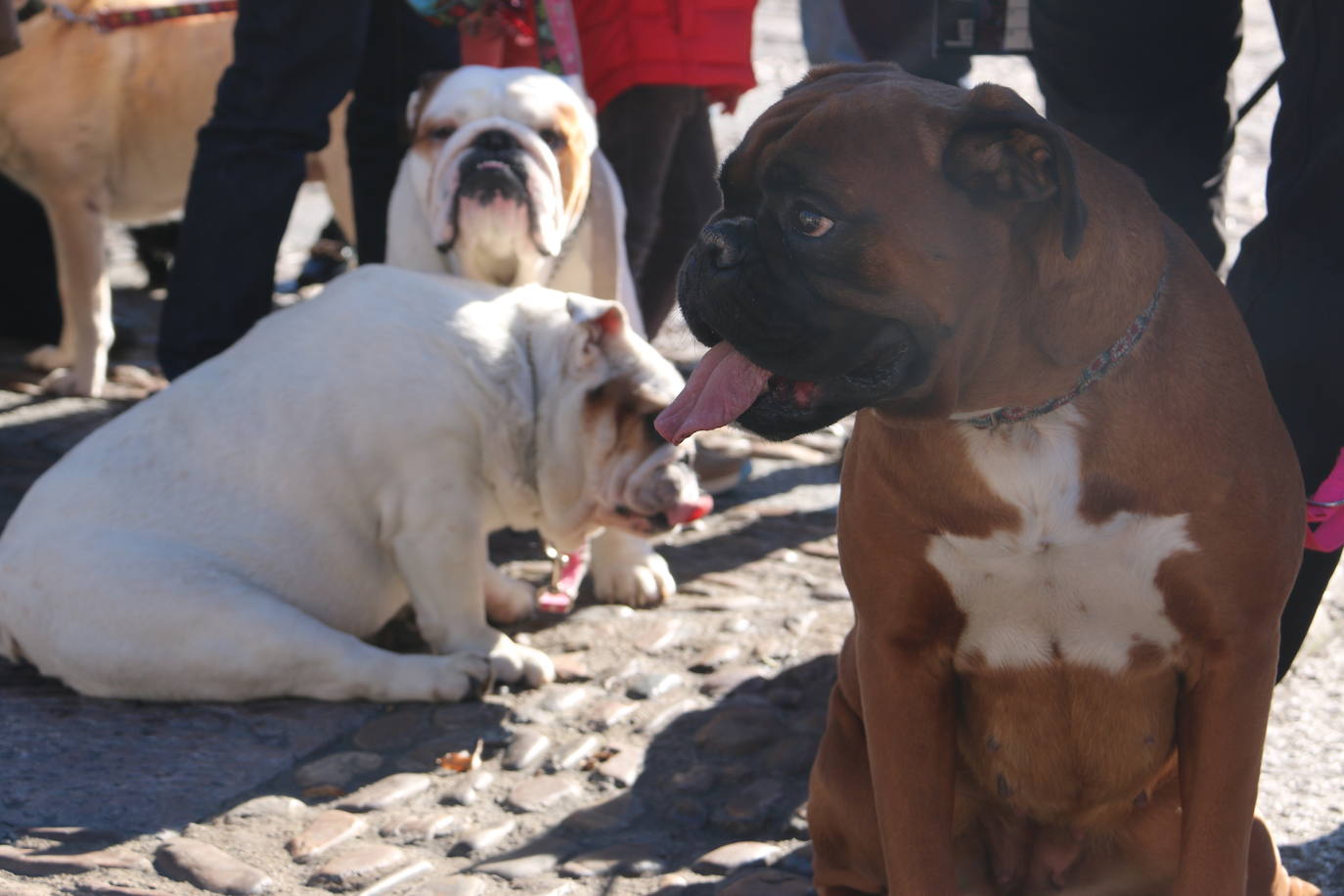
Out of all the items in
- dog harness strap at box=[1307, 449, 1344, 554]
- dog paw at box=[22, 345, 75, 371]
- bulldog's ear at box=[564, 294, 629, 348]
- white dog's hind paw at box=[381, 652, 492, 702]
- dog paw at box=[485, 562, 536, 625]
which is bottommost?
dog paw at box=[485, 562, 536, 625]

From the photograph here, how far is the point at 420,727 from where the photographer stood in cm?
353

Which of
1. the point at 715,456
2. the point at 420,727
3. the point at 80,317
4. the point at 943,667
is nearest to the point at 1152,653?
the point at 943,667

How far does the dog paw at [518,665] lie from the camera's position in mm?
3777

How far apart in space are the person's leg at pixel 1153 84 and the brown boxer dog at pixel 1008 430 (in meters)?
1.07

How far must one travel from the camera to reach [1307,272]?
9.41 feet

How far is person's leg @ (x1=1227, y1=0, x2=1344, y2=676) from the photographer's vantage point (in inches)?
110

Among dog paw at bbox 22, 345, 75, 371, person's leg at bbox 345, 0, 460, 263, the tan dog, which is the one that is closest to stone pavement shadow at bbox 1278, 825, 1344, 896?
person's leg at bbox 345, 0, 460, 263

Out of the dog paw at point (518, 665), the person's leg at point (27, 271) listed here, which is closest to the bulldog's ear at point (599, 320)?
the dog paw at point (518, 665)

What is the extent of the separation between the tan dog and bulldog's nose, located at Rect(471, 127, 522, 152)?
75.3 inches

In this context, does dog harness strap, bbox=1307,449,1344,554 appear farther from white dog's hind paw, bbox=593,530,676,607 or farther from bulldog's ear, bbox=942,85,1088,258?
white dog's hind paw, bbox=593,530,676,607

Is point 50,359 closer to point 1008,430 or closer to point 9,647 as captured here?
point 9,647

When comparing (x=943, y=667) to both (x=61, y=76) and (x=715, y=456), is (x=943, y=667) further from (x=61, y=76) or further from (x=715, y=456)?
(x=61, y=76)

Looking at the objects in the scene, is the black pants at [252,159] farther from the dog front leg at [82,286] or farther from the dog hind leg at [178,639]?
the dog front leg at [82,286]

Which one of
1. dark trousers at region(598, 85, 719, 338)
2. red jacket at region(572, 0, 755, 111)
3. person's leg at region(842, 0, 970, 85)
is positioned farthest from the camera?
dark trousers at region(598, 85, 719, 338)
